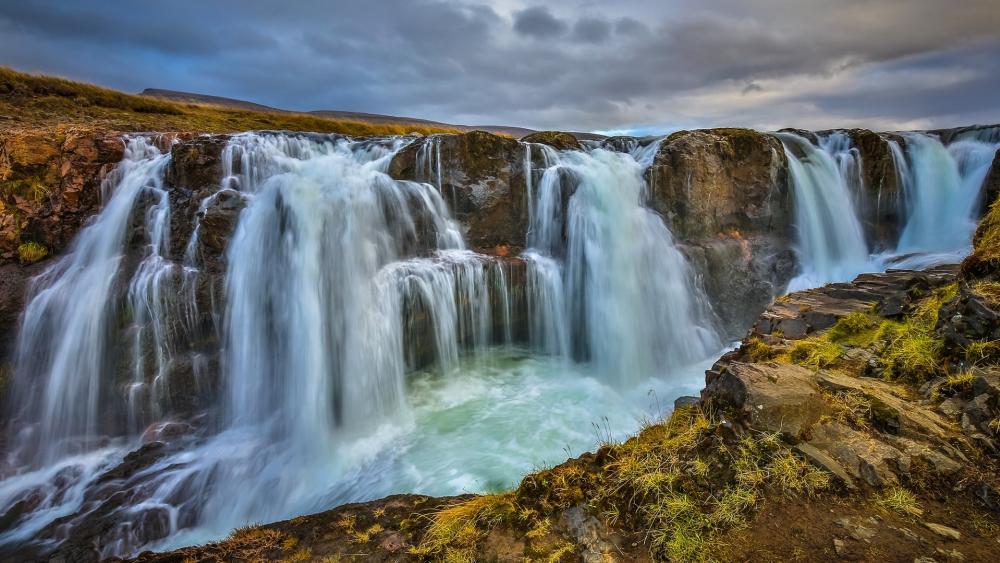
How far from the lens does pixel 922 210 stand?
51.1 ft

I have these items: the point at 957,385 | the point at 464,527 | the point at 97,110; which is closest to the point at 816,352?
the point at 957,385

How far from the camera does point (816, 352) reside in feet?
16.2

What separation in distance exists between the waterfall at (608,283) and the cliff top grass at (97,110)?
43.4ft

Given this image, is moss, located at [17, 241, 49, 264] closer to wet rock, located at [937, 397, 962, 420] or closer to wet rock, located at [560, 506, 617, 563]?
wet rock, located at [560, 506, 617, 563]

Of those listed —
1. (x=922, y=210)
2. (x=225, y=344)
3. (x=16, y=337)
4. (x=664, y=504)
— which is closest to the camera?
(x=664, y=504)

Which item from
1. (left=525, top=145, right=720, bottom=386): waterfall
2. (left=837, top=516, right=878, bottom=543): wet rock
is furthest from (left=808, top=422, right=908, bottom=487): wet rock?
(left=525, top=145, right=720, bottom=386): waterfall

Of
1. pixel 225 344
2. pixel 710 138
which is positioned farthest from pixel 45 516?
pixel 710 138

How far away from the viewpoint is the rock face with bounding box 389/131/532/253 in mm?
11930

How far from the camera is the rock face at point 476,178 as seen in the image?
11.9 metres

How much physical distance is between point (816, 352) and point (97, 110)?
2073cm

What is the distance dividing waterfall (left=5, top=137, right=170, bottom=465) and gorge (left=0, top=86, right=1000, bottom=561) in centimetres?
4

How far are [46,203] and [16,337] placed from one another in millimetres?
3114

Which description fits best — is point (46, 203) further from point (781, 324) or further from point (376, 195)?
point (781, 324)

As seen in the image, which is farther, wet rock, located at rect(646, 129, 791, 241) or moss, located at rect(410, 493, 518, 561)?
wet rock, located at rect(646, 129, 791, 241)
